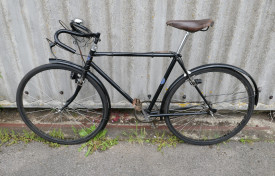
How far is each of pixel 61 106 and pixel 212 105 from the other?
233 cm

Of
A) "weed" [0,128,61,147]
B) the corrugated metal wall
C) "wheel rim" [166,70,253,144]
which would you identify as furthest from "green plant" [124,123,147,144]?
"weed" [0,128,61,147]

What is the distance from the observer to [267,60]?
2980 millimetres

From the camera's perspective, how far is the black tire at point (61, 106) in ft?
10.2

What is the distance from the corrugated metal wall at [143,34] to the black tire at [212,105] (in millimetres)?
287

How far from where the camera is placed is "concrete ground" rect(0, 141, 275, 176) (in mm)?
2703

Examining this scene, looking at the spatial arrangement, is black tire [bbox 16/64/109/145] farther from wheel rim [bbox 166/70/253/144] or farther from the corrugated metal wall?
wheel rim [bbox 166/70/253/144]

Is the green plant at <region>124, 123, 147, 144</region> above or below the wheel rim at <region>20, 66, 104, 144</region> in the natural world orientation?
below

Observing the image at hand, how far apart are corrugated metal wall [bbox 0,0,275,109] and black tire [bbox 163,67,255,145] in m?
0.29

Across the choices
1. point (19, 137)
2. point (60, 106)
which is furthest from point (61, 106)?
point (19, 137)

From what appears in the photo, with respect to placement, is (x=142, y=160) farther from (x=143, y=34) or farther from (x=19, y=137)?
(x=19, y=137)

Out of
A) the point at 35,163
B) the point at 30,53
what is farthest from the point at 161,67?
the point at 35,163

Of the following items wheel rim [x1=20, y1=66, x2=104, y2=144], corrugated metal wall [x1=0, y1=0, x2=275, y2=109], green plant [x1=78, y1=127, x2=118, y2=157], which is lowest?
green plant [x1=78, y1=127, x2=118, y2=157]

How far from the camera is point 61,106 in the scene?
3320mm

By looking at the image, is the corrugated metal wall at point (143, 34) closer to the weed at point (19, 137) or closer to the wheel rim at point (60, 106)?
the wheel rim at point (60, 106)
